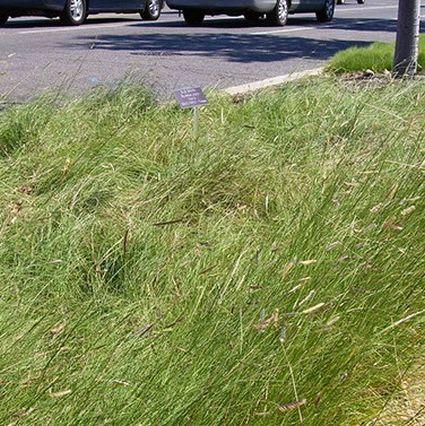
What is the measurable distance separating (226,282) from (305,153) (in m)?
2.01

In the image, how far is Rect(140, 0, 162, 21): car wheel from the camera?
18.7 metres

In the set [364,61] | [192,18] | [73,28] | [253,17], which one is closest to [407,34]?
[364,61]

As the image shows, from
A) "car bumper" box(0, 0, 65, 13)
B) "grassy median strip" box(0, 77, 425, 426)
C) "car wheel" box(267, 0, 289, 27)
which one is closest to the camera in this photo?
"grassy median strip" box(0, 77, 425, 426)

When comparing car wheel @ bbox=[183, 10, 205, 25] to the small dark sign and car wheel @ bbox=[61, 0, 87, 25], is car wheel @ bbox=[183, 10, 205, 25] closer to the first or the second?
car wheel @ bbox=[61, 0, 87, 25]

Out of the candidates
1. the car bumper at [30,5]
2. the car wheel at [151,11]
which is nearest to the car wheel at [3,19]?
the car bumper at [30,5]

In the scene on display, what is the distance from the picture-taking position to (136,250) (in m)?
3.37

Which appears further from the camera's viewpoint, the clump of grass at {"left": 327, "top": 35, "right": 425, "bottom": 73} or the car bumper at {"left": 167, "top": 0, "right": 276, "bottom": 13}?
the car bumper at {"left": 167, "top": 0, "right": 276, "bottom": 13}

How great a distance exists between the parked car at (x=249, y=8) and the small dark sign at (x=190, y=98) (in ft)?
A: 40.0

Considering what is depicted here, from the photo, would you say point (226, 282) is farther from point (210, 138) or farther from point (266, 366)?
point (210, 138)

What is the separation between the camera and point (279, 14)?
693 inches

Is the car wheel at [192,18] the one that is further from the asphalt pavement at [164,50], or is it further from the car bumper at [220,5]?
the car bumper at [220,5]

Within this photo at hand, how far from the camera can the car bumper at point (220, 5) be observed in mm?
16359

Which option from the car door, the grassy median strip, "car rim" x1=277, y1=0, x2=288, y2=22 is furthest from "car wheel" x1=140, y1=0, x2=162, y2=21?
the grassy median strip

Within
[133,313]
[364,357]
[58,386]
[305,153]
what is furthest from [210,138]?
[58,386]
